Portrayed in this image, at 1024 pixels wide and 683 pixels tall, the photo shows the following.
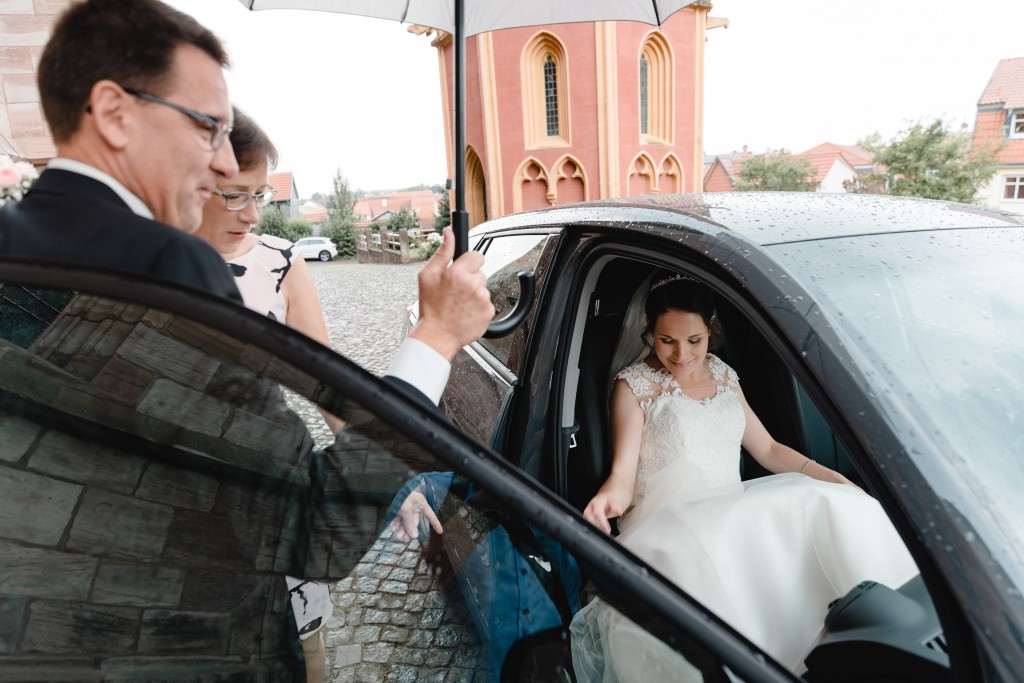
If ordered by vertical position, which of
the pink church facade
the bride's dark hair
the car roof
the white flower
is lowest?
the bride's dark hair

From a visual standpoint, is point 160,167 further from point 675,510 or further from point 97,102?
point 675,510

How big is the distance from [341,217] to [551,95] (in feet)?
74.8

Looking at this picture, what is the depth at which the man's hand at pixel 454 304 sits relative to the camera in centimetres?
100

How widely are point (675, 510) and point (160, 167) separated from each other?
1.65m

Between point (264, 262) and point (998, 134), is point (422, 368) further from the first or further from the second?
point (998, 134)

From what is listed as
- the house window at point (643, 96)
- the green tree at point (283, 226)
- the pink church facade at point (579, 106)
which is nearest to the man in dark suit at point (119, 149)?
the pink church facade at point (579, 106)

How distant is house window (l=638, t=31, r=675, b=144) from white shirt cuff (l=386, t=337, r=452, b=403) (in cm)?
2167

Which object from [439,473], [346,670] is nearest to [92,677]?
[346,670]

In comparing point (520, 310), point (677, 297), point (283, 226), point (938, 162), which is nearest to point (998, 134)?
point (938, 162)

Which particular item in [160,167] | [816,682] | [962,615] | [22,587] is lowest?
[816,682]

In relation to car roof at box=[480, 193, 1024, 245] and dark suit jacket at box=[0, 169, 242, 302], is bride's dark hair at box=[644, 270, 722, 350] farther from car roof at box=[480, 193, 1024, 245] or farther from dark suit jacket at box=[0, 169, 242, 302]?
dark suit jacket at box=[0, 169, 242, 302]

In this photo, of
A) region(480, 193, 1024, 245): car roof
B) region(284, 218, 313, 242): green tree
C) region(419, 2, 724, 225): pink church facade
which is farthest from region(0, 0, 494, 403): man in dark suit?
region(284, 218, 313, 242): green tree

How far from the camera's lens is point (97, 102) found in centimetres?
66

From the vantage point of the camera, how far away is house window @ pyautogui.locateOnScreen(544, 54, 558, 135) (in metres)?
20.3
